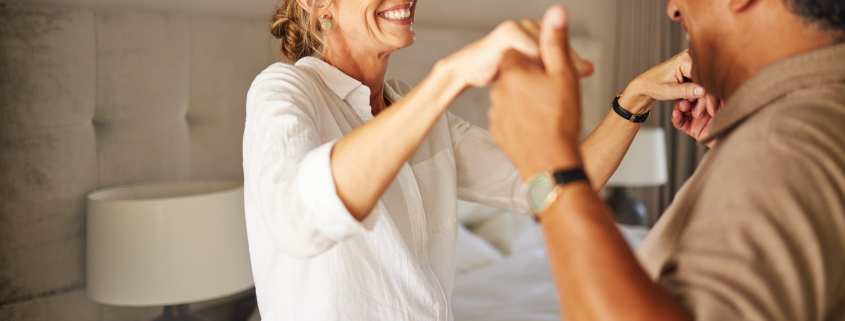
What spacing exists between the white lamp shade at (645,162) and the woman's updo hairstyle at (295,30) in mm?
2332

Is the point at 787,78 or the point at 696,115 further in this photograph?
the point at 696,115

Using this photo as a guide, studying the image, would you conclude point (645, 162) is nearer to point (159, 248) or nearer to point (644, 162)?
point (644, 162)

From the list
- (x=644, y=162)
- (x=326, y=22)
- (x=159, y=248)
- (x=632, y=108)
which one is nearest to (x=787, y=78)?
(x=632, y=108)

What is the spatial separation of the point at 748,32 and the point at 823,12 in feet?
0.20

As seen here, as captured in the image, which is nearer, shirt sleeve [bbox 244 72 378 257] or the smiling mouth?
shirt sleeve [bbox 244 72 378 257]

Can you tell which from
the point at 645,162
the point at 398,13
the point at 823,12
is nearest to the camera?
the point at 823,12

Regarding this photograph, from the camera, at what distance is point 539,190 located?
18.3 inches

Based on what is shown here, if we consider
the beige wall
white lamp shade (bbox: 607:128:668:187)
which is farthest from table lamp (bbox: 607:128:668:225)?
the beige wall

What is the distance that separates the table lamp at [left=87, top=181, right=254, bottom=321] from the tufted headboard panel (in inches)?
5.8

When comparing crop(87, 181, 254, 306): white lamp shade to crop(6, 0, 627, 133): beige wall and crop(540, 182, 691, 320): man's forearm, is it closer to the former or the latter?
crop(6, 0, 627, 133): beige wall

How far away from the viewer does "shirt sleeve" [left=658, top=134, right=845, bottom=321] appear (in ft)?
1.32

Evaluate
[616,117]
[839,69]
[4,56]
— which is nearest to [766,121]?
[839,69]

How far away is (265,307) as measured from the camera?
93 centimetres

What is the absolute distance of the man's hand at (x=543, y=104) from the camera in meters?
0.47
